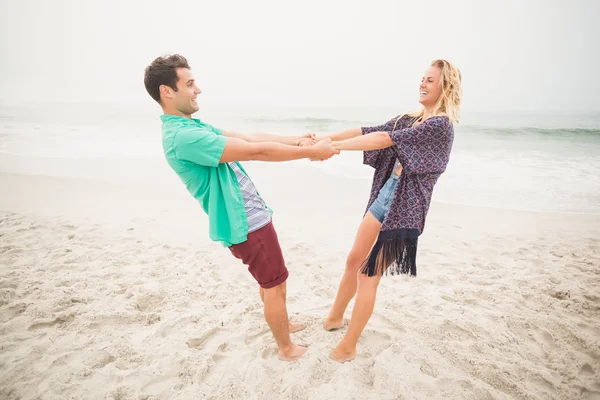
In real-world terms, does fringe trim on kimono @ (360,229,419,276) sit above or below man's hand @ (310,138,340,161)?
below

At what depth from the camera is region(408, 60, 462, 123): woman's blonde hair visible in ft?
7.04

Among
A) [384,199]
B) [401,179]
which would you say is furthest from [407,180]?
[384,199]

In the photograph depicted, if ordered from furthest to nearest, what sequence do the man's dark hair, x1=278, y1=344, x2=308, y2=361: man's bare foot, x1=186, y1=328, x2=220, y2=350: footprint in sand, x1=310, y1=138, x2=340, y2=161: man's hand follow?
x1=186, y1=328, x2=220, y2=350: footprint in sand → x1=278, y1=344, x2=308, y2=361: man's bare foot → x1=310, y1=138, x2=340, y2=161: man's hand → the man's dark hair

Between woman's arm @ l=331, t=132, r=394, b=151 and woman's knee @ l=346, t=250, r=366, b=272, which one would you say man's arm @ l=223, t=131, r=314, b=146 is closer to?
woman's arm @ l=331, t=132, r=394, b=151

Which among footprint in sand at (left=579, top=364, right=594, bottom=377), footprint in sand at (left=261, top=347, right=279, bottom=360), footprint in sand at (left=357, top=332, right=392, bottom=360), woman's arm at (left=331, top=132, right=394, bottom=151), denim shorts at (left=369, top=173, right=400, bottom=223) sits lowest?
footprint in sand at (left=579, top=364, right=594, bottom=377)

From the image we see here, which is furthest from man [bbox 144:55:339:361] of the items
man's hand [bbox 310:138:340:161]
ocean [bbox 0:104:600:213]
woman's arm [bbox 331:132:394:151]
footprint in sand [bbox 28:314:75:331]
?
ocean [bbox 0:104:600:213]

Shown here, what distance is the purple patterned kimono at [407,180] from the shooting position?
2.06 metres

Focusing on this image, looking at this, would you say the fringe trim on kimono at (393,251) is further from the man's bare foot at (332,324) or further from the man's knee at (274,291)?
the man's bare foot at (332,324)

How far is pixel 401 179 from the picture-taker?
7.34 ft

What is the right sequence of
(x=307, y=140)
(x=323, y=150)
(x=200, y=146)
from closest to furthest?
(x=200, y=146) < (x=323, y=150) < (x=307, y=140)

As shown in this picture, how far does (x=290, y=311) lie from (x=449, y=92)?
2.62m

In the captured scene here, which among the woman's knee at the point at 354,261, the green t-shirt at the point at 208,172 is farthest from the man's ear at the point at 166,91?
the woman's knee at the point at 354,261

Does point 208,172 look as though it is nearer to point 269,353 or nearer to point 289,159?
point 289,159

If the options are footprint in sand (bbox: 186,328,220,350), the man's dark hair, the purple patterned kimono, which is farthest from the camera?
footprint in sand (bbox: 186,328,220,350)
